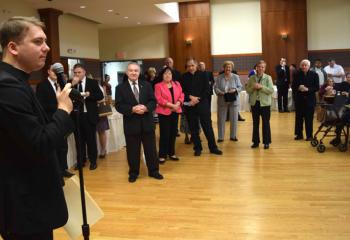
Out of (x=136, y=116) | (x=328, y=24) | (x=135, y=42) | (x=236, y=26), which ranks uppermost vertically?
(x=236, y=26)

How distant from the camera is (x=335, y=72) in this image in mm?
12250

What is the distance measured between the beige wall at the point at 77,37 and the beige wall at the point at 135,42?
7.51 ft

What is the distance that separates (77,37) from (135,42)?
3725 millimetres

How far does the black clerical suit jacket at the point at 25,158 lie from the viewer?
137cm

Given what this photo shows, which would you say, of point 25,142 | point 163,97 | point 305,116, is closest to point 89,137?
point 163,97

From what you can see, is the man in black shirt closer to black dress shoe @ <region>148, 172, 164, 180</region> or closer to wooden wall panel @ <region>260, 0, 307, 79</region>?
black dress shoe @ <region>148, 172, 164, 180</region>

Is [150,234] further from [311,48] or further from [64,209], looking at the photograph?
[311,48]

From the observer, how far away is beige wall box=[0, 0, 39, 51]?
313 inches

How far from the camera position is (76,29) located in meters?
11.3

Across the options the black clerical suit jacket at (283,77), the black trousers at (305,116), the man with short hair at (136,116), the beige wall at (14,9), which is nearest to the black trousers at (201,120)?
the man with short hair at (136,116)

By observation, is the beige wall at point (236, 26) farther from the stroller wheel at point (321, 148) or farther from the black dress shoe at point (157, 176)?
the black dress shoe at point (157, 176)

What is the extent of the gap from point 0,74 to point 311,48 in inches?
536

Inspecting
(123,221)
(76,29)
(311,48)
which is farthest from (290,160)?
(311,48)

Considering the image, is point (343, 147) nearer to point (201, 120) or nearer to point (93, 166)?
point (201, 120)
